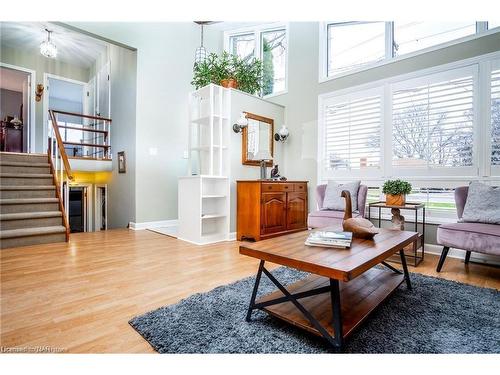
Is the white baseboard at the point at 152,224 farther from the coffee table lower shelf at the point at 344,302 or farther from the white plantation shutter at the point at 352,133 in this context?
the coffee table lower shelf at the point at 344,302

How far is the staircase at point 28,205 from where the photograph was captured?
3365 mm

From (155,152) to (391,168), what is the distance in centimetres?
401

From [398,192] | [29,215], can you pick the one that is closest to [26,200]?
[29,215]

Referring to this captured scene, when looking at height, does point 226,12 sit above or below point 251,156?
above

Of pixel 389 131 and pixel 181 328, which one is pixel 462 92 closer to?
pixel 389 131

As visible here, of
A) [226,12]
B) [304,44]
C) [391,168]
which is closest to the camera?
[226,12]

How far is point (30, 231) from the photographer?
3.39 m

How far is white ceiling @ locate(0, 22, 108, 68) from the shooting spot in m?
5.39

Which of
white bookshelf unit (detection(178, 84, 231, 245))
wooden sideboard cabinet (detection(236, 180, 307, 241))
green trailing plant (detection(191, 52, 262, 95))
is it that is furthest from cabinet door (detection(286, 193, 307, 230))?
green trailing plant (detection(191, 52, 262, 95))

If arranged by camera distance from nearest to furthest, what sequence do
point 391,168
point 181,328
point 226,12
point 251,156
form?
point 226,12
point 181,328
point 391,168
point 251,156

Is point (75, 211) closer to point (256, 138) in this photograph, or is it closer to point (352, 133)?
point (256, 138)

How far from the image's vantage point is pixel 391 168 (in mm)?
3516

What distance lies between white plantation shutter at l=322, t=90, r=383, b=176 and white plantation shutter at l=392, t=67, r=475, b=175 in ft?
0.80
